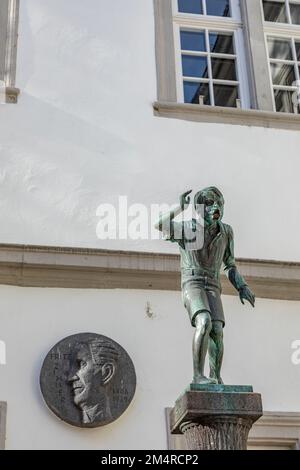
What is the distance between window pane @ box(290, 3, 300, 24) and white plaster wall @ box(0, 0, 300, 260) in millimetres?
1554

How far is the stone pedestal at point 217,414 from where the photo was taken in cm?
377

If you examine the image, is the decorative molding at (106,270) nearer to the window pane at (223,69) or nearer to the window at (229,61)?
the window at (229,61)

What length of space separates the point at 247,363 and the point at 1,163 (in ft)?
7.79

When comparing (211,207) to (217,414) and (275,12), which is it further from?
(275,12)

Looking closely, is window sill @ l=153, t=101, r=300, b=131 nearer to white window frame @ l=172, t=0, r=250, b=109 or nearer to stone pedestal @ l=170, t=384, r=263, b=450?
white window frame @ l=172, t=0, r=250, b=109

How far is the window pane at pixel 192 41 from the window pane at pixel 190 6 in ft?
0.81

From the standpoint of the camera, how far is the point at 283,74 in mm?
7758

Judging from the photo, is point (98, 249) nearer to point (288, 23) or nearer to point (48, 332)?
point (48, 332)

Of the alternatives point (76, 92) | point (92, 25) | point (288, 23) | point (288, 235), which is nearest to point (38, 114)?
point (76, 92)

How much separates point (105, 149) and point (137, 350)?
1672 millimetres

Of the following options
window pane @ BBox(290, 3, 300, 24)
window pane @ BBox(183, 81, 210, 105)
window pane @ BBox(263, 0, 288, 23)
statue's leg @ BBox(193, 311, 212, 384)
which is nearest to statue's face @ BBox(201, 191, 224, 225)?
statue's leg @ BBox(193, 311, 212, 384)

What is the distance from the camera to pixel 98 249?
621cm

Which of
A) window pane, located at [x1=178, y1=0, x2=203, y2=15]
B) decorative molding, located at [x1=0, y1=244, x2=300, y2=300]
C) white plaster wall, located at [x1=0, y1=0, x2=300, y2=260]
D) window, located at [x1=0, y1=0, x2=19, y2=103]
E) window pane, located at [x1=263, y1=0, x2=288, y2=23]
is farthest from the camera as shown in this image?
window pane, located at [x1=263, y1=0, x2=288, y2=23]

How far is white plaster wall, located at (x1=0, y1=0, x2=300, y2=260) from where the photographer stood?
6.40 meters
